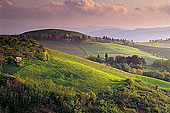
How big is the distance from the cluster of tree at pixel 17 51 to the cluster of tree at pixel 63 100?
5121 millimetres

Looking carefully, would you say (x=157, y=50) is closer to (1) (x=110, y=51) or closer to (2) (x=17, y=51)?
(1) (x=110, y=51)

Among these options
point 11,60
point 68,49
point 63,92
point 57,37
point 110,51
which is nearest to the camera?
point 63,92

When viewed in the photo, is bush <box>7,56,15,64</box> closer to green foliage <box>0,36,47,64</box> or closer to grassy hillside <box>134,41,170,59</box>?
green foliage <box>0,36,47,64</box>

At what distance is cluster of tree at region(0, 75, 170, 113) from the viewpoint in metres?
10.2

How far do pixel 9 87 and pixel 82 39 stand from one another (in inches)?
2629

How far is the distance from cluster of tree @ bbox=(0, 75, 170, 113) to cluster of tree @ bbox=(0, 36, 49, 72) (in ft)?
16.8

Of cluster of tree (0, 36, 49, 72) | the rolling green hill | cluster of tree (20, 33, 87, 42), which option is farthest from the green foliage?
cluster of tree (20, 33, 87, 42)

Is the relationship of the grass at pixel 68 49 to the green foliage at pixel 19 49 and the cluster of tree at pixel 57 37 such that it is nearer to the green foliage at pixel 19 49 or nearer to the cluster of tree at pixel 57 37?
the cluster of tree at pixel 57 37

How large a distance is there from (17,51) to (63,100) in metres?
10.9

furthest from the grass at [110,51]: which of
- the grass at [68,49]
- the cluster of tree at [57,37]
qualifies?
the cluster of tree at [57,37]

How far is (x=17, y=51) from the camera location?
18766mm

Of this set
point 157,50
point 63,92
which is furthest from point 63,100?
point 157,50

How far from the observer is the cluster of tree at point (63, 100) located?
10227 mm

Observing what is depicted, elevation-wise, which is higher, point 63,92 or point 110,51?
point 110,51
